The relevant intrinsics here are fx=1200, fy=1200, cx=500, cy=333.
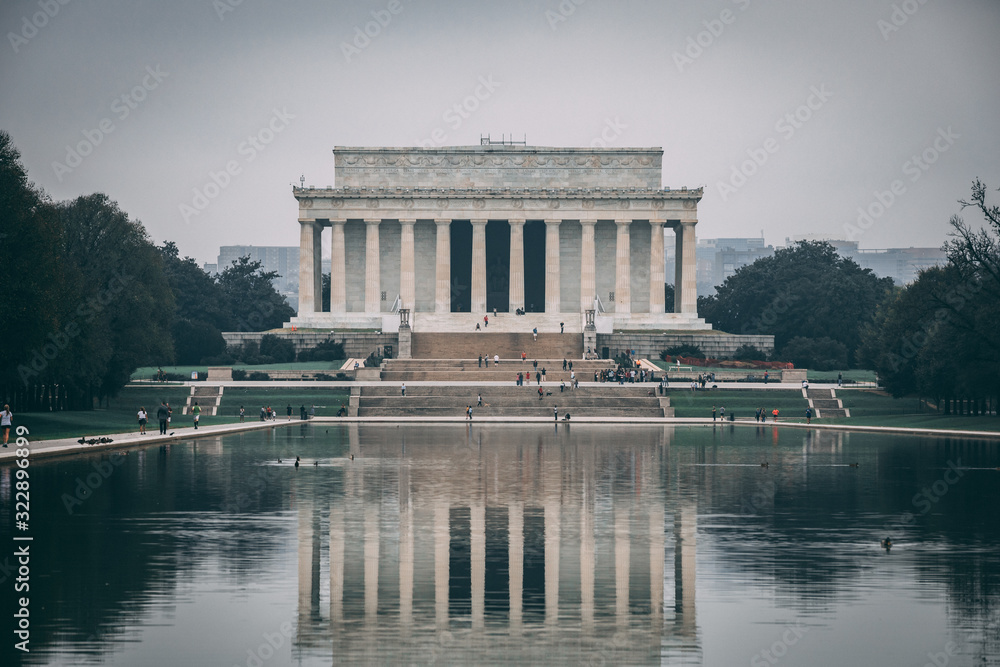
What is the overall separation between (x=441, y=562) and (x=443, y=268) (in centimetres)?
8849

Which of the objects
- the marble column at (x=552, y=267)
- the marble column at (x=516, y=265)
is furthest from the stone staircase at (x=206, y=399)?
the marble column at (x=552, y=267)

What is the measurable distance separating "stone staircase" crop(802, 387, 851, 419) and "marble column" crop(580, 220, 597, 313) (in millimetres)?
33424

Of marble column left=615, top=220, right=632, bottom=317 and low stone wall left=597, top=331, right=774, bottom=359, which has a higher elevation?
marble column left=615, top=220, right=632, bottom=317

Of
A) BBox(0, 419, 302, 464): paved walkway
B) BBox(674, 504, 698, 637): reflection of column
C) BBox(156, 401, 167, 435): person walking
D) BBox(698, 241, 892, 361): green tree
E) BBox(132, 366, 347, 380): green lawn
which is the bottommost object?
BBox(674, 504, 698, 637): reflection of column

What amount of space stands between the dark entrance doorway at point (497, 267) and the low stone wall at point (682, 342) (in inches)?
848

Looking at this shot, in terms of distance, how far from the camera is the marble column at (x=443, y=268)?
106 meters

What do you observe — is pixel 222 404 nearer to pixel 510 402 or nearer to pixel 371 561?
pixel 510 402

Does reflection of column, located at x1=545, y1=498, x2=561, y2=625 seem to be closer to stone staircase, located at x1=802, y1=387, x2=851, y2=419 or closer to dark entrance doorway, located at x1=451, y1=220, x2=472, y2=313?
stone staircase, located at x1=802, y1=387, x2=851, y2=419

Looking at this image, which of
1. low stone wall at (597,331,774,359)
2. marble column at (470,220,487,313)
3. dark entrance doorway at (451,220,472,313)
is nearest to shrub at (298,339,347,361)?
marble column at (470,220,487,313)

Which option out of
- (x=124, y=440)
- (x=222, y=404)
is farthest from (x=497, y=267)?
(x=124, y=440)

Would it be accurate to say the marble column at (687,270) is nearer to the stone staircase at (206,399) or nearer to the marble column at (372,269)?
the marble column at (372,269)

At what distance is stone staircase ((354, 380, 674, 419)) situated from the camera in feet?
227

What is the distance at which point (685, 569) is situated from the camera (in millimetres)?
18859

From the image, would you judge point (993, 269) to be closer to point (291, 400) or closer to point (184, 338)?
point (291, 400)
